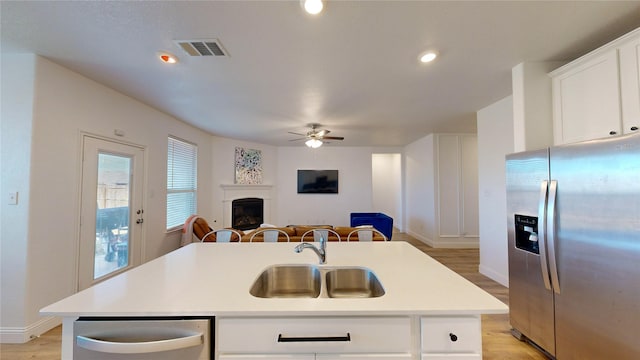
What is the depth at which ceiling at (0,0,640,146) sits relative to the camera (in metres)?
1.62

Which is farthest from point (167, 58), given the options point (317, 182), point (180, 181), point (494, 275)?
point (317, 182)

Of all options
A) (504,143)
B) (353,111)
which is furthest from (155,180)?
(504,143)

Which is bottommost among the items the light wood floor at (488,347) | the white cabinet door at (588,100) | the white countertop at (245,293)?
the light wood floor at (488,347)

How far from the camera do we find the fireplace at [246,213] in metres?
6.04

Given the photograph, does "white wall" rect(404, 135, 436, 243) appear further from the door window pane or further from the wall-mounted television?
the door window pane

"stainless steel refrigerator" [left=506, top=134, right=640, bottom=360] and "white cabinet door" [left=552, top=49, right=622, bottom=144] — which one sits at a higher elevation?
"white cabinet door" [left=552, top=49, right=622, bottom=144]

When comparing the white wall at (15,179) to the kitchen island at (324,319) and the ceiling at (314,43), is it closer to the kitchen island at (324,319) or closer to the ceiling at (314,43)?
the ceiling at (314,43)

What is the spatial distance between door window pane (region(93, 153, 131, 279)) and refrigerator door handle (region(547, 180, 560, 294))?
4.34 meters

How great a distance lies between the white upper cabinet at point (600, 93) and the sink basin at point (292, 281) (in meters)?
2.40

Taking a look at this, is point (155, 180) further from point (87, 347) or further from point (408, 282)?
point (408, 282)

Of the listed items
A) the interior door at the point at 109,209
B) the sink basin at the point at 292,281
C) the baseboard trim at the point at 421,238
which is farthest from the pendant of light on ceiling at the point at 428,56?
the baseboard trim at the point at 421,238

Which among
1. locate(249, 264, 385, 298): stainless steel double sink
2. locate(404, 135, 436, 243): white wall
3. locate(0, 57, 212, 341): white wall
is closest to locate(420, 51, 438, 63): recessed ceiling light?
locate(249, 264, 385, 298): stainless steel double sink

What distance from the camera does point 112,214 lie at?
309 cm

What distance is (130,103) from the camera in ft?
10.8
